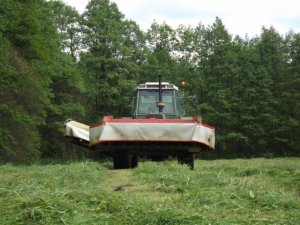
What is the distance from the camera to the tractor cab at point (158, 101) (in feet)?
46.4

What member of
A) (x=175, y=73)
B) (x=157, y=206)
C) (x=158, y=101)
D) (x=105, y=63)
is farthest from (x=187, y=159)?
(x=175, y=73)

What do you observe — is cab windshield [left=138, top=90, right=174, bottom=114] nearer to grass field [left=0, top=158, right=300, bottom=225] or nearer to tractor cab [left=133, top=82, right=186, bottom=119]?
tractor cab [left=133, top=82, right=186, bottom=119]

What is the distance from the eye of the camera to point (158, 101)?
1429 cm

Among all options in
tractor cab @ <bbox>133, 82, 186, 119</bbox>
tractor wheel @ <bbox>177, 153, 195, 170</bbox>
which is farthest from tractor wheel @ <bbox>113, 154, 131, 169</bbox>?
tractor cab @ <bbox>133, 82, 186, 119</bbox>

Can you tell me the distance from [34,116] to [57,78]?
35.1 feet

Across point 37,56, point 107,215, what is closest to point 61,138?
point 37,56

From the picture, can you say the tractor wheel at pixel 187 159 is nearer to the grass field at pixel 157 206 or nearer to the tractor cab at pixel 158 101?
the tractor cab at pixel 158 101

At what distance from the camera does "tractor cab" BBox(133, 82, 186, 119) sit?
46.4 feet

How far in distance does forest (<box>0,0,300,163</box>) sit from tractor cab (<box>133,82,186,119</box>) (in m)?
15.4

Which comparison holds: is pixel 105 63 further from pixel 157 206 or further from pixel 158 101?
pixel 157 206

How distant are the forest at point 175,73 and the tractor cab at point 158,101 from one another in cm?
1538

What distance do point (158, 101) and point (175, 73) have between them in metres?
32.2

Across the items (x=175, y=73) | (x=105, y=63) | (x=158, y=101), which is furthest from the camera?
(x=175, y=73)

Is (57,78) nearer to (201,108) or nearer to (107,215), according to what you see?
(201,108)
